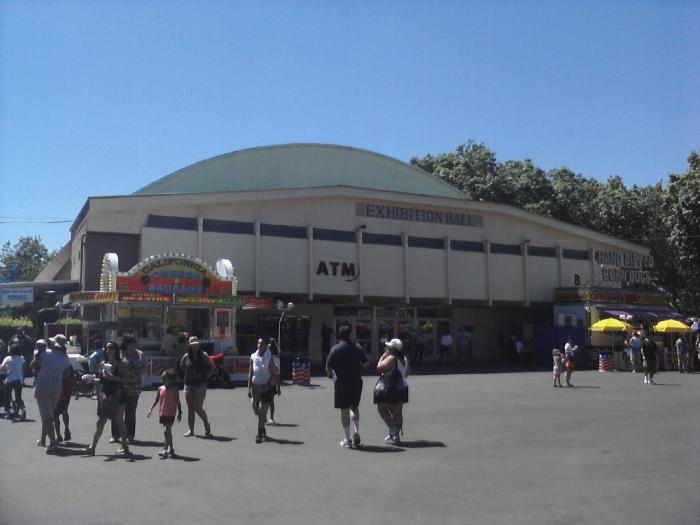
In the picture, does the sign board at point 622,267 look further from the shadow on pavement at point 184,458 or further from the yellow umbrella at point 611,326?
the shadow on pavement at point 184,458

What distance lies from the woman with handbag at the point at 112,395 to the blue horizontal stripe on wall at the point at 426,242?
25.4 m

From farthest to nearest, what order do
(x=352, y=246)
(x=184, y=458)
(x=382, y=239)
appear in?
1. (x=382, y=239)
2. (x=352, y=246)
3. (x=184, y=458)

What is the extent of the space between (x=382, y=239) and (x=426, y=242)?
2.42m

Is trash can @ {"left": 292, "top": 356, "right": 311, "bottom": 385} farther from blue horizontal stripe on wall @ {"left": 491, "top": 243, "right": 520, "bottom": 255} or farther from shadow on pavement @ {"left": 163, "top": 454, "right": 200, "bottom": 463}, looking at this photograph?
blue horizontal stripe on wall @ {"left": 491, "top": 243, "right": 520, "bottom": 255}

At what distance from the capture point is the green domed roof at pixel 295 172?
39219mm

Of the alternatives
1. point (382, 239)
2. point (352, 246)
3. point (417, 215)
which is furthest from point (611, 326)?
point (352, 246)

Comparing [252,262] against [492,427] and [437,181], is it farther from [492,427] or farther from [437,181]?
[492,427]

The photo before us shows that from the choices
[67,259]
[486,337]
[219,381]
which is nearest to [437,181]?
[486,337]

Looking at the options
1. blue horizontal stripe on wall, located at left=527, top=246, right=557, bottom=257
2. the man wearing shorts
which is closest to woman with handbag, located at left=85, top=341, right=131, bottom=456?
the man wearing shorts

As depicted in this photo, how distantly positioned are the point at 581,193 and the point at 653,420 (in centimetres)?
4011

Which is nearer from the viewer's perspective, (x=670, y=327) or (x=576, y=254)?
(x=670, y=327)

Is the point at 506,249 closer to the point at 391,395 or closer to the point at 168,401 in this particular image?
the point at 391,395

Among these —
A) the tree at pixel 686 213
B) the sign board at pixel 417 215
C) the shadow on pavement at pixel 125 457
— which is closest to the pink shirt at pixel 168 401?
the shadow on pavement at pixel 125 457

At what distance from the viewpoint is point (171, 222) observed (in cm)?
3022
